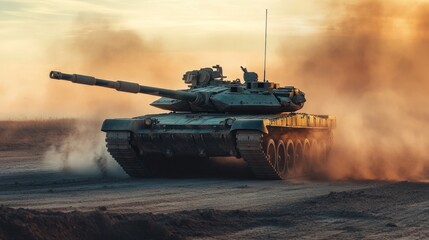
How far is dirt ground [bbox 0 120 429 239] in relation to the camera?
12.3m

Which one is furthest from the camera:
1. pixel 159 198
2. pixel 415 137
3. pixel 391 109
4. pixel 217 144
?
pixel 391 109

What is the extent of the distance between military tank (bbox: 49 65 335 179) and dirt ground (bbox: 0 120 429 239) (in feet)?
2.40

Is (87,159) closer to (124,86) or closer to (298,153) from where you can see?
(298,153)

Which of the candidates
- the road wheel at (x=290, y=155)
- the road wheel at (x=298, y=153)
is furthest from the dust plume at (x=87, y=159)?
the road wheel at (x=298, y=153)

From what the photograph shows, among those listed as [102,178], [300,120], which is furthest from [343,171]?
[102,178]

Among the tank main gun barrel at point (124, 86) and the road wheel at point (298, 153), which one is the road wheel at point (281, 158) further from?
the tank main gun barrel at point (124, 86)

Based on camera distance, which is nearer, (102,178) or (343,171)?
(102,178)

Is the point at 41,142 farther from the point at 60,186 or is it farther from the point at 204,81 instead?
the point at 60,186

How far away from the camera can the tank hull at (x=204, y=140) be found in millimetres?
23516

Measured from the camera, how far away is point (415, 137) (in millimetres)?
34062

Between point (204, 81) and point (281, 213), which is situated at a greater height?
point (204, 81)

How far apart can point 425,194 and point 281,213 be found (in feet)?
17.0

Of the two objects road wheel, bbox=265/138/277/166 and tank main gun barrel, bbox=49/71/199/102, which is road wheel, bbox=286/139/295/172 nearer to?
road wheel, bbox=265/138/277/166

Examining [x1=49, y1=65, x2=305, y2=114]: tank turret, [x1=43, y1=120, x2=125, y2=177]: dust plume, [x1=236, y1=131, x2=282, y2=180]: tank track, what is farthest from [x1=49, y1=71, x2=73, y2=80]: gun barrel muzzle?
[x1=43, y1=120, x2=125, y2=177]: dust plume
